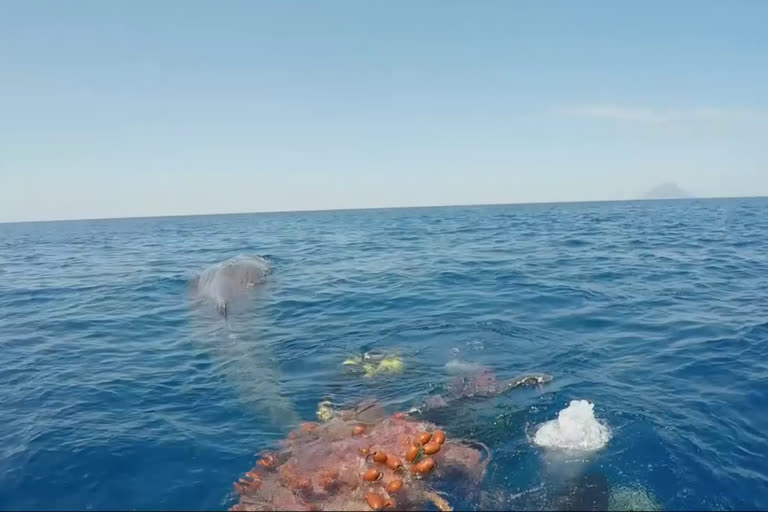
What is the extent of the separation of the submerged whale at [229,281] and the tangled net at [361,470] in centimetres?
996

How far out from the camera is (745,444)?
7.83 metres

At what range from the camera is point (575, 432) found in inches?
308

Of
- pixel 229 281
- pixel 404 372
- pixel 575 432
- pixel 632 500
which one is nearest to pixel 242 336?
pixel 404 372

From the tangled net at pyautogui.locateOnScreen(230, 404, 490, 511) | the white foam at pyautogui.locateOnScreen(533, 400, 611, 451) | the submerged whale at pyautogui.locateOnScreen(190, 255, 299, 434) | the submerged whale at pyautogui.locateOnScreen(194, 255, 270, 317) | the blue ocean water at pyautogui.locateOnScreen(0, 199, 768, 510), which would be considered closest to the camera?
the tangled net at pyautogui.locateOnScreen(230, 404, 490, 511)

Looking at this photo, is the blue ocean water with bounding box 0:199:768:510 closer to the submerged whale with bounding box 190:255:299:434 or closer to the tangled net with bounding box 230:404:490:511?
the submerged whale with bounding box 190:255:299:434

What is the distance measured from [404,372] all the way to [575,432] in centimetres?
421

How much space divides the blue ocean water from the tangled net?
474 mm

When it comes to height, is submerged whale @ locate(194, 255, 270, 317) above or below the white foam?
above

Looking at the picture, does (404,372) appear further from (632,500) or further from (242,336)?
(242,336)

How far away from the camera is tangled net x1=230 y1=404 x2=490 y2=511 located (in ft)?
20.8

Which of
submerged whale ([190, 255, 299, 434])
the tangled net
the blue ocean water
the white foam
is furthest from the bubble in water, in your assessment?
submerged whale ([190, 255, 299, 434])

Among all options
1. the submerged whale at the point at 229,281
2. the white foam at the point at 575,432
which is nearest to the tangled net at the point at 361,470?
the white foam at the point at 575,432

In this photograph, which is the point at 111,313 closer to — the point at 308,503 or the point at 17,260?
the point at 308,503

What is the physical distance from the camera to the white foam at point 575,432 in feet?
25.4
